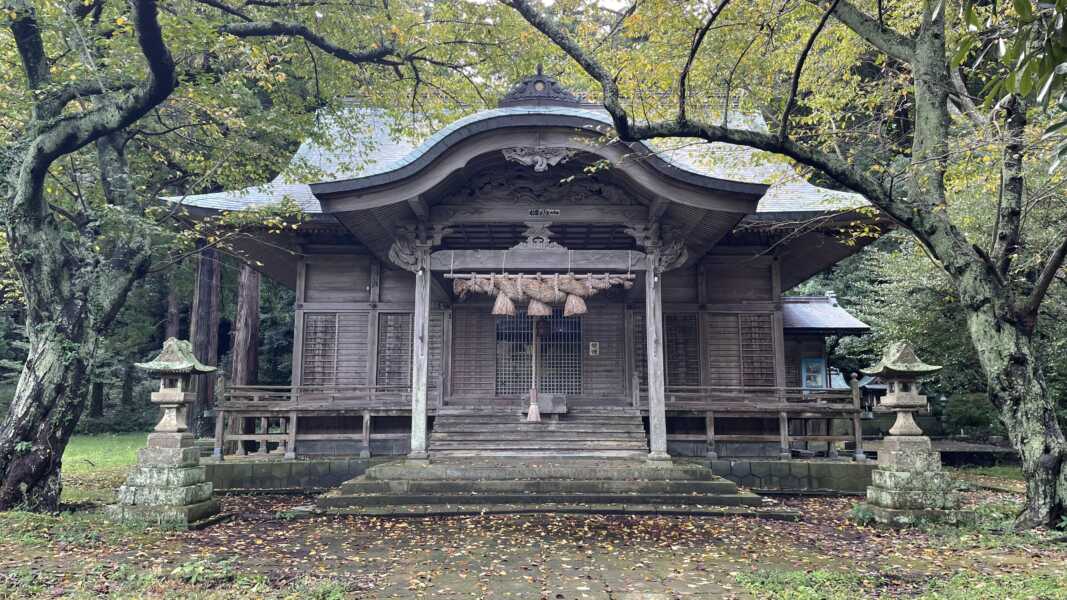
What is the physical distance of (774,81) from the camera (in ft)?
44.0

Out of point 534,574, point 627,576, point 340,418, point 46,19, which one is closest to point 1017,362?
point 627,576

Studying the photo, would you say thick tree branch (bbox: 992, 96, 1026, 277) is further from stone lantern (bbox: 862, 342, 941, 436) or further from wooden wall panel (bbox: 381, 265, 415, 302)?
wooden wall panel (bbox: 381, 265, 415, 302)

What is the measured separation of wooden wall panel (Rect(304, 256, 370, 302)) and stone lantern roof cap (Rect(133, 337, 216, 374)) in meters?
4.15

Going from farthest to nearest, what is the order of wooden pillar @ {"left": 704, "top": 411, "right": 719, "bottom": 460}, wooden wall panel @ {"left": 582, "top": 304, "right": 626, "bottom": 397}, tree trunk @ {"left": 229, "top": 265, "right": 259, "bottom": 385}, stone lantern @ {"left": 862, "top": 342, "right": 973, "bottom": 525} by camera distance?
tree trunk @ {"left": 229, "top": 265, "right": 259, "bottom": 385} < wooden wall panel @ {"left": 582, "top": 304, "right": 626, "bottom": 397} < wooden pillar @ {"left": 704, "top": 411, "right": 719, "bottom": 460} < stone lantern @ {"left": 862, "top": 342, "right": 973, "bottom": 525}

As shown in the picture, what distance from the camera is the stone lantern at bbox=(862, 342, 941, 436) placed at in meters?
8.24

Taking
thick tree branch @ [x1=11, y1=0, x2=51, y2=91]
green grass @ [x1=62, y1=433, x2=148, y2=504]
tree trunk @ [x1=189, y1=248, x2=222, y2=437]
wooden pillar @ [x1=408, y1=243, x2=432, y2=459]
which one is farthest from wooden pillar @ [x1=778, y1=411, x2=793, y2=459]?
tree trunk @ [x1=189, y1=248, x2=222, y2=437]

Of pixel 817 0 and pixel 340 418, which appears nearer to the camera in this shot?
pixel 817 0

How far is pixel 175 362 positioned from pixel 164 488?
1.66m

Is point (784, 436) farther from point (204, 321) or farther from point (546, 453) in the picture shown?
point (204, 321)

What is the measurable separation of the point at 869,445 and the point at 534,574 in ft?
44.8

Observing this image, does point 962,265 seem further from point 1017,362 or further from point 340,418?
point 340,418

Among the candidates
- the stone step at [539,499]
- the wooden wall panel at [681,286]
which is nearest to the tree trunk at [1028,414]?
the stone step at [539,499]

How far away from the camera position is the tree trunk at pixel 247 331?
17.2 metres

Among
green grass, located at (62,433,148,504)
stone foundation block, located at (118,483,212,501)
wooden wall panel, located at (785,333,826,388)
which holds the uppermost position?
wooden wall panel, located at (785,333,826,388)
